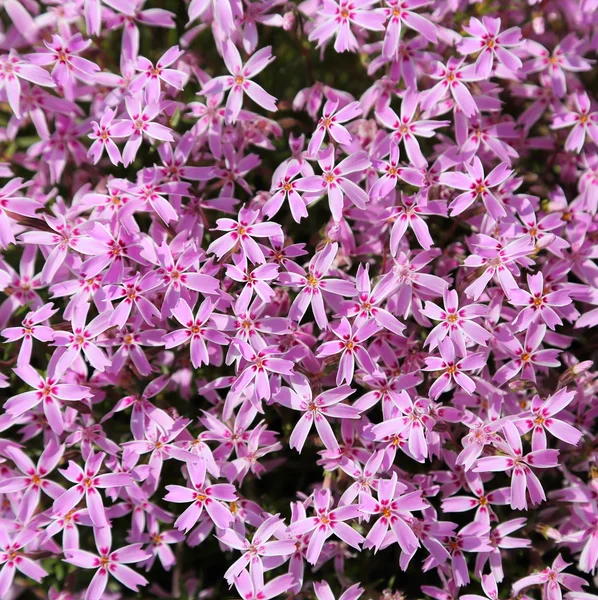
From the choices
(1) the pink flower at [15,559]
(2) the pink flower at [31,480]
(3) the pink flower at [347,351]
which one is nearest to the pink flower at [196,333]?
(3) the pink flower at [347,351]

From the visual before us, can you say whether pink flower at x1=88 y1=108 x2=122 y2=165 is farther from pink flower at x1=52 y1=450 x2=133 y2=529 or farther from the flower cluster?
pink flower at x1=52 y1=450 x2=133 y2=529

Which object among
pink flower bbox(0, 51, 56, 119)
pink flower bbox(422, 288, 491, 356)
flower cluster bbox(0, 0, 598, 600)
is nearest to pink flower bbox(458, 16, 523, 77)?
flower cluster bbox(0, 0, 598, 600)

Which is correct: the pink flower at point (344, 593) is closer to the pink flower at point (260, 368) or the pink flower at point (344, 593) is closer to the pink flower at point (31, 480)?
the pink flower at point (260, 368)

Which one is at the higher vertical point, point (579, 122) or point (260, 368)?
point (579, 122)

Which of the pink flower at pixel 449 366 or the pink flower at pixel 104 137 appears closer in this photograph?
the pink flower at pixel 449 366

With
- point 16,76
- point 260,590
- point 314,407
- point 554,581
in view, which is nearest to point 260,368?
point 314,407

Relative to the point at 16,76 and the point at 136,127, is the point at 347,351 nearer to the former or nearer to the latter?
the point at 136,127

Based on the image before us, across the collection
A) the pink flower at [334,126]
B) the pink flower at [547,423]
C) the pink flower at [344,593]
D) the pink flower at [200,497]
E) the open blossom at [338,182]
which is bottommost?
the pink flower at [344,593]

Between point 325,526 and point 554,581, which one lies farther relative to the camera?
point 554,581
